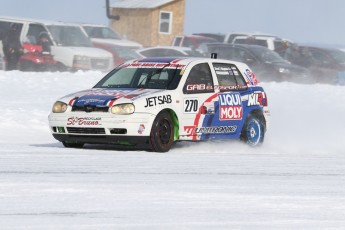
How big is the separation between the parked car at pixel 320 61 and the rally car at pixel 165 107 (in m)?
21.9

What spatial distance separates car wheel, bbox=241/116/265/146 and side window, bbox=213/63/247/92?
0.51m

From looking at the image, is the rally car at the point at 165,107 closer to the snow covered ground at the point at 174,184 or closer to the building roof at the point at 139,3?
the snow covered ground at the point at 174,184

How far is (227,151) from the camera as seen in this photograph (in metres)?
14.1

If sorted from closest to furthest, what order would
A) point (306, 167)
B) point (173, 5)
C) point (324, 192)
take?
point (324, 192) < point (306, 167) < point (173, 5)

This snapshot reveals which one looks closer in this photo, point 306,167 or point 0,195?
point 0,195

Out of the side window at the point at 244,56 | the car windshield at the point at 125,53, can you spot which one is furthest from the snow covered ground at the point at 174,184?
the car windshield at the point at 125,53

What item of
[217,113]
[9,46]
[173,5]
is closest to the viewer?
[217,113]

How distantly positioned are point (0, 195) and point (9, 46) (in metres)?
22.7

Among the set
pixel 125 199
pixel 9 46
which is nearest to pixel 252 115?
pixel 125 199

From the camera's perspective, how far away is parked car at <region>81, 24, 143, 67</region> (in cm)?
3538

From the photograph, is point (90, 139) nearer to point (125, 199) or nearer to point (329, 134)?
point (125, 199)

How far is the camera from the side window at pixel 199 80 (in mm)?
13719

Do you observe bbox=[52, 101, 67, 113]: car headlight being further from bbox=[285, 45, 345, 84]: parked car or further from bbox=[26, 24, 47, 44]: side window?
bbox=[285, 45, 345, 84]: parked car

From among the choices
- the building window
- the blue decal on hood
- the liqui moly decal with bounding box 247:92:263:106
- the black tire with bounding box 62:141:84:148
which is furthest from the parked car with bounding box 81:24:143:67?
the blue decal on hood
